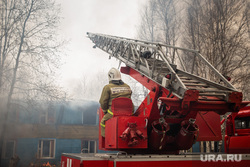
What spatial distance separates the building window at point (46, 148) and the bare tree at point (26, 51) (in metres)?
2.46

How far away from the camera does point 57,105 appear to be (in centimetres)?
1736

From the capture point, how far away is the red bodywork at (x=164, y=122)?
4691 mm

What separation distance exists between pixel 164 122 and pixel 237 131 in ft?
8.22

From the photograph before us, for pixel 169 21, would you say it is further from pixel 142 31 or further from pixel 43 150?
pixel 43 150

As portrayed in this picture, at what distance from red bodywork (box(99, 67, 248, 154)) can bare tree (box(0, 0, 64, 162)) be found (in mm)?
9532

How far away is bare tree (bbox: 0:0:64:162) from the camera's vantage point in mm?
13949

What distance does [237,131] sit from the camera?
6512mm

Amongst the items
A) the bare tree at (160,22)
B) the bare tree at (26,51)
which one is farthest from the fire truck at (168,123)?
the bare tree at (160,22)

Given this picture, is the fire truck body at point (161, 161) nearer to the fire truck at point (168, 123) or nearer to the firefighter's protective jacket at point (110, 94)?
the fire truck at point (168, 123)

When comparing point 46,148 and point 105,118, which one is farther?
point 46,148

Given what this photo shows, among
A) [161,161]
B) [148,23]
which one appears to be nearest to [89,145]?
[148,23]

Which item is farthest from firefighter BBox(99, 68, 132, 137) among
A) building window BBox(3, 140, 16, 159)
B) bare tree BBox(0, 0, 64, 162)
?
building window BBox(3, 140, 16, 159)

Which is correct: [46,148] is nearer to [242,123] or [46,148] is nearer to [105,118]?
[105,118]

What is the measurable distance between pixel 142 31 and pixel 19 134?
11649 millimetres
